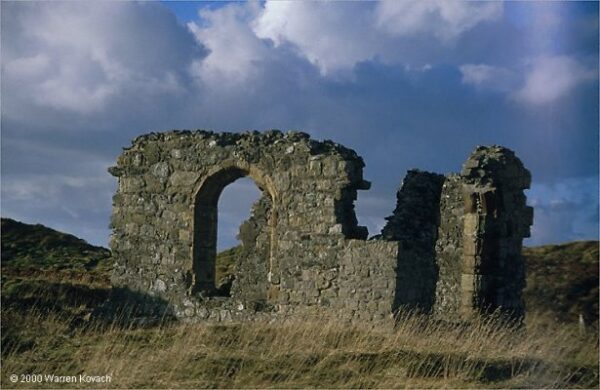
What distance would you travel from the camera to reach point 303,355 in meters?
11.3

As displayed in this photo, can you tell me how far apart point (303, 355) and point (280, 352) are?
426mm

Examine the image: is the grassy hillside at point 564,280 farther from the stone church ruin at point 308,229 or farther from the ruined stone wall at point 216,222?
the ruined stone wall at point 216,222

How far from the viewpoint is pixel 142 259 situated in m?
15.9

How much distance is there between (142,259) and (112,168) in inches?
72.8

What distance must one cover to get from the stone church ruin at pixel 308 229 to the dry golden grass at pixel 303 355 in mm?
708

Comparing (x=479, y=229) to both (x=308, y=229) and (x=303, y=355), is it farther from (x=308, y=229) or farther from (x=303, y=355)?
(x=303, y=355)

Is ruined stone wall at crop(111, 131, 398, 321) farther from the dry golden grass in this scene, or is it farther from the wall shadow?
the dry golden grass

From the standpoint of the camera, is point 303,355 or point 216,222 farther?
point 216,222

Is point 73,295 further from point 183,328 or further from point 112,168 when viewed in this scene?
point 183,328

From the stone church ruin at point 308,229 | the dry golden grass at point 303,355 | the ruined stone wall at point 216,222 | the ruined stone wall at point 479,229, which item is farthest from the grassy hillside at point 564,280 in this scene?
the dry golden grass at point 303,355

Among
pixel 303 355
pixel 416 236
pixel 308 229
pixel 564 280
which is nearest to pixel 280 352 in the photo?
pixel 303 355

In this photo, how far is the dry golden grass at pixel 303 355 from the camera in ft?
34.1

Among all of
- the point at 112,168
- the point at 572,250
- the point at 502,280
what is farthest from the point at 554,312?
the point at 112,168

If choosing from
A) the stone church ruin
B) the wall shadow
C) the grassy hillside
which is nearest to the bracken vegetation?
the stone church ruin
